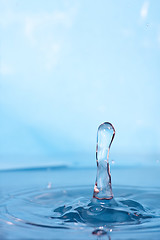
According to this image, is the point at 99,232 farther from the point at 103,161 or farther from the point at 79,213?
the point at 103,161

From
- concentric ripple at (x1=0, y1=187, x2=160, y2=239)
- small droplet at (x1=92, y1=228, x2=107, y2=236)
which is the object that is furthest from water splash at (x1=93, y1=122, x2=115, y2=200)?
small droplet at (x1=92, y1=228, x2=107, y2=236)

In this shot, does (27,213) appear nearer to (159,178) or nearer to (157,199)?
(157,199)

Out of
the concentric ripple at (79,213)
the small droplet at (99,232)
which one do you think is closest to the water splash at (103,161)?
the concentric ripple at (79,213)

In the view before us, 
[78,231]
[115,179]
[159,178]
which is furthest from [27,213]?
[159,178]

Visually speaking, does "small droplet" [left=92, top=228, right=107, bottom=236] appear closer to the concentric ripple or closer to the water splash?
the concentric ripple

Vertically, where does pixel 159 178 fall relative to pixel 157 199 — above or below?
above

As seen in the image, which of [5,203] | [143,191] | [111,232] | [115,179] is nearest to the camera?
[111,232]
